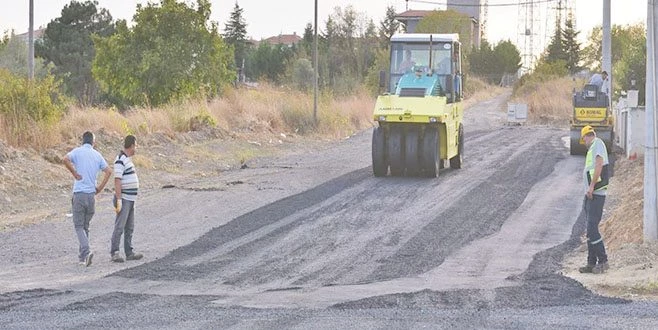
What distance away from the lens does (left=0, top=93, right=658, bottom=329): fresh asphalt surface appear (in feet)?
34.2

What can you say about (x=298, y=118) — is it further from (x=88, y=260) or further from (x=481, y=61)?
(x=481, y=61)

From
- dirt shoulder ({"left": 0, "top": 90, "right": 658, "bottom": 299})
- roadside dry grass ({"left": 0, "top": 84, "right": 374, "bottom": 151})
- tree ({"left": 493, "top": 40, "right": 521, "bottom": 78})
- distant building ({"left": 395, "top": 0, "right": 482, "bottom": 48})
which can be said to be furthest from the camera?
distant building ({"left": 395, "top": 0, "right": 482, "bottom": 48})

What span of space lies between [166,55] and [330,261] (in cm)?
2918

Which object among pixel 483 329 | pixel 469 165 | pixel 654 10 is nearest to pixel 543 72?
pixel 469 165

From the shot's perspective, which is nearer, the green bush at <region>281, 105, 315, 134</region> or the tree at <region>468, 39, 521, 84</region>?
the green bush at <region>281, 105, 315, 134</region>

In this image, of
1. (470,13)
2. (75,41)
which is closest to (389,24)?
(470,13)

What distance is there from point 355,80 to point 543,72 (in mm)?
23717

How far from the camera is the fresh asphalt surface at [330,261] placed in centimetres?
1041

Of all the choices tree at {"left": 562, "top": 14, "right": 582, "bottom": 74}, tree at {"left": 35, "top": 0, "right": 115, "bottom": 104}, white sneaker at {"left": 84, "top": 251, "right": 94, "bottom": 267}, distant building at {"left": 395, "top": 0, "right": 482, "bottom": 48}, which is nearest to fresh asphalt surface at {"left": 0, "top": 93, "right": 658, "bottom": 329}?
white sneaker at {"left": 84, "top": 251, "right": 94, "bottom": 267}

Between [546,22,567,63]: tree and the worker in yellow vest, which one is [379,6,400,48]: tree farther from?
the worker in yellow vest

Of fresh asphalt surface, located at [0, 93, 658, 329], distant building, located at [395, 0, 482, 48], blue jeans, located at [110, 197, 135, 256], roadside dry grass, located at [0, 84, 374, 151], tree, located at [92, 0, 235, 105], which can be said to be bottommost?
fresh asphalt surface, located at [0, 93, 658, 329]

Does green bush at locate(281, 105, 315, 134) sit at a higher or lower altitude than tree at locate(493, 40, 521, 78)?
lower

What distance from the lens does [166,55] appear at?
42312mm

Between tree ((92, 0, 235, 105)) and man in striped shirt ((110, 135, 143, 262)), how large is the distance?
91.0 ft
